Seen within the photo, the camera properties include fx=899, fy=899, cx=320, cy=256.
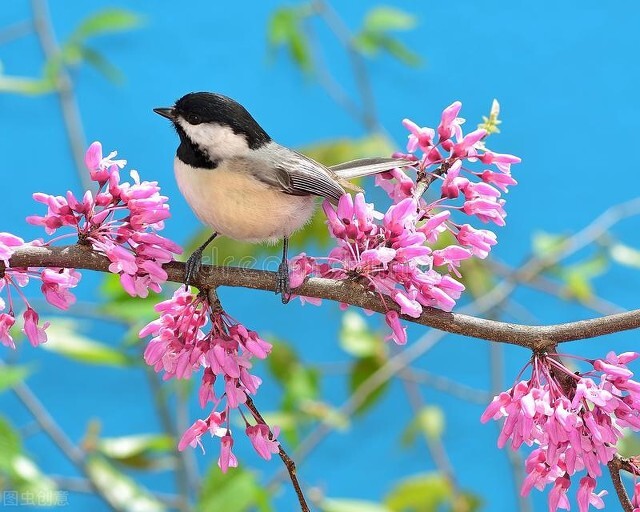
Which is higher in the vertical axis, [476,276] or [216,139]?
[476,276]

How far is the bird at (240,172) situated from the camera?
2.31ft

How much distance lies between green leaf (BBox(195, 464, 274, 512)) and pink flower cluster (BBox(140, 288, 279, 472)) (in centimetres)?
39

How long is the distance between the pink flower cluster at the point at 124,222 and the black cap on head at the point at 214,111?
102 millimetres

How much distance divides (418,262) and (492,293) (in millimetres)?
973

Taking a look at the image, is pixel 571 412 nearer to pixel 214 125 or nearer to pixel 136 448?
Result: pixel 214 125

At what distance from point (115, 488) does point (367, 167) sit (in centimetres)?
98

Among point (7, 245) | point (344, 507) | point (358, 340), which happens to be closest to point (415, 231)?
point (7, 245)

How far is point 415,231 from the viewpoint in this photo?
0.63 meters

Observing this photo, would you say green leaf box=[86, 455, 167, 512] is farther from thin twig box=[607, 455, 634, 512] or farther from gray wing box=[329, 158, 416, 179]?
thin twig box=[607, 455, 634, 512]

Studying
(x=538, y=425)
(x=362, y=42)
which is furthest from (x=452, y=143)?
(x=362, y=42)

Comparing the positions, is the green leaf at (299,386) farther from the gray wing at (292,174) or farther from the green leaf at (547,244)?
the gray wing at (292,174)

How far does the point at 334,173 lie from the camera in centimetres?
78

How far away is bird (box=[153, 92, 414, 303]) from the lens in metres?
0.70

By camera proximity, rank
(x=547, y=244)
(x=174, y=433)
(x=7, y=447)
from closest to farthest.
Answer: (x=7, y=447) < (x=547, y=244) < (x=174, y=433)
